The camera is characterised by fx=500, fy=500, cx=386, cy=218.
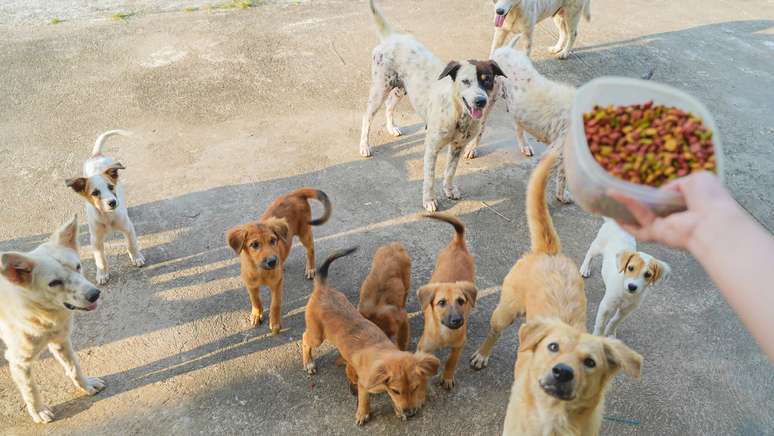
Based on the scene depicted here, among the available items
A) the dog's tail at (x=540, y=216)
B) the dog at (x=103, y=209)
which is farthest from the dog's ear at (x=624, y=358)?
the dog at (x=103, y=209)

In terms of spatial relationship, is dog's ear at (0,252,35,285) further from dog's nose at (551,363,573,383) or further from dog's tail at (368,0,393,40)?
dog's tail at (368,0,393,40)

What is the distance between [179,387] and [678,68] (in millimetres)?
8912

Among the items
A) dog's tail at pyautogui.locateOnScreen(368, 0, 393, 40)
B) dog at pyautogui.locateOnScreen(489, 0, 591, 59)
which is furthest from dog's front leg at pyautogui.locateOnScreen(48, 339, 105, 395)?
dog at pyautogui.locateOnScreen(489, 0, 591, 59)

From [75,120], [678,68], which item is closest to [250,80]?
[75,120]

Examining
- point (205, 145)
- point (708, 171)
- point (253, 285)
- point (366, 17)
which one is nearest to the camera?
point (708, 171)

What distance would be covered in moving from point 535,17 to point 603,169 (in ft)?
19.6

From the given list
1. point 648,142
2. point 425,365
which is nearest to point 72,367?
point 425,365

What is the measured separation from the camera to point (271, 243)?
156 inches

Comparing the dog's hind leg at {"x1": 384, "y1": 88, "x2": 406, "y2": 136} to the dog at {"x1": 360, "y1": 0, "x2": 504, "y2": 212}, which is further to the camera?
the dog's hind leg at {"x1": 384, "y1": 88, "x2": 406, "y2": 136}

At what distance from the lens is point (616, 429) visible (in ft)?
12.2

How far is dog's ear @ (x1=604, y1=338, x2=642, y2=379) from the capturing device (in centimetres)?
255

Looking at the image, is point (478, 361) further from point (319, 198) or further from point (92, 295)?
point (92, 295)

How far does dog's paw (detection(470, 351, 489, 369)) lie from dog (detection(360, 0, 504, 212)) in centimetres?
195

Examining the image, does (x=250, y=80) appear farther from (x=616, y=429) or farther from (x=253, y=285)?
(x=616, y=429)
